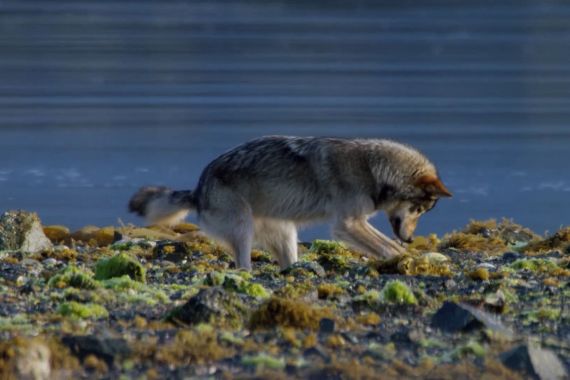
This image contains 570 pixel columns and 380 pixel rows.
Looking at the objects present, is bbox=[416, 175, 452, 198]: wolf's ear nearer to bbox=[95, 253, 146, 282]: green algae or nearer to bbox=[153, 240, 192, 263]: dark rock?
bbox=[153, 240, 192, 263]: dark rock

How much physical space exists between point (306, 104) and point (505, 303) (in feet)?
76.2

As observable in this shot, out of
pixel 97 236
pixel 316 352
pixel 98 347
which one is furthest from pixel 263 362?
pixel 97 236

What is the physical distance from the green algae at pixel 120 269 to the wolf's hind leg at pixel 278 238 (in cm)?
217

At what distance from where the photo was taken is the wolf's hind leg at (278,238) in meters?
10.9

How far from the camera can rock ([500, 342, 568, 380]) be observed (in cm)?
610

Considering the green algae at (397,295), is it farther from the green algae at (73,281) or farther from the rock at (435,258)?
the rock at (435,258)

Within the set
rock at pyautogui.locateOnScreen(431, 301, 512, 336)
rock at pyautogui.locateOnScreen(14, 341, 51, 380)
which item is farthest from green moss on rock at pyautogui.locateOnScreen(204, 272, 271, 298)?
rock at pyautogui.locateOnScreen(14, 341, 51, 380)

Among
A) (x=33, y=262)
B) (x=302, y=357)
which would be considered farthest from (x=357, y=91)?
(x=302, y=357)

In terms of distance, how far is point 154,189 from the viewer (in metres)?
11.2

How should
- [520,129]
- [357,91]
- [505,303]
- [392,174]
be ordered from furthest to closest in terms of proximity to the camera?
[357,91] < [520,129] < [392,174] < [505,303]

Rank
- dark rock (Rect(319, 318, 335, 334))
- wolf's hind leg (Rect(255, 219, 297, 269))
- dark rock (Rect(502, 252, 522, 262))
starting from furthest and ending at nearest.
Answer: wolf's hind leg (Rect(255, 219, 297, 269))
dark rock (Rect(502, 252, 522, 262))
dark rock (Rect(319, 318, 335, 334))

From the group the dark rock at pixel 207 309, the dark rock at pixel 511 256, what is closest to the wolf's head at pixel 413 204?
the dark rock at pixel 511 256

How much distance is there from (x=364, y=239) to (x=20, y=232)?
2.68 m

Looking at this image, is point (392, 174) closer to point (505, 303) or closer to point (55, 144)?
point (505, 303)
